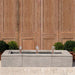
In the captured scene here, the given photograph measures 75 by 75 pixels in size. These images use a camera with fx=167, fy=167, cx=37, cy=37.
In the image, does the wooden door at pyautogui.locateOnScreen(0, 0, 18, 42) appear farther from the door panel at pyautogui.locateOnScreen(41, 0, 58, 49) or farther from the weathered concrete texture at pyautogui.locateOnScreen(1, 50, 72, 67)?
the weathered concrete texture at pyautogui.locateOnScreen(1, 50, 72, 67)

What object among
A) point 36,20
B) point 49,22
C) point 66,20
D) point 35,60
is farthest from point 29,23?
point 35,60

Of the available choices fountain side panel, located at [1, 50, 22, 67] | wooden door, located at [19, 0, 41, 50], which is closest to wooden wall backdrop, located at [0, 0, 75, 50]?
wooden door, located at [19, 0, 41, 50]

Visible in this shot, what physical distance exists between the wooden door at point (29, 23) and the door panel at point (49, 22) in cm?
42

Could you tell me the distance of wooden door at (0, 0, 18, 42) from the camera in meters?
11.7

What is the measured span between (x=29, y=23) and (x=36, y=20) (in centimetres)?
54

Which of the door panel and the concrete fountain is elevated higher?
the door panel

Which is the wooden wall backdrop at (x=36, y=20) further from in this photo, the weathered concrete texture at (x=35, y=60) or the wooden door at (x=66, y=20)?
the weathered concrete texture at (x=35, y=60)

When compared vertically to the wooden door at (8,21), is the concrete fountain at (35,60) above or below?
below

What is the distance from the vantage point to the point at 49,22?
11.8 meters

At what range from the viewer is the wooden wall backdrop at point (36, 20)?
11711 mm

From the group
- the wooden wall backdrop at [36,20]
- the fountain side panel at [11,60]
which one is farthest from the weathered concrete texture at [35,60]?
the wooden wall backdrop at [36,20]

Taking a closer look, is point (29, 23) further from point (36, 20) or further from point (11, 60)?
point (11, 60)
